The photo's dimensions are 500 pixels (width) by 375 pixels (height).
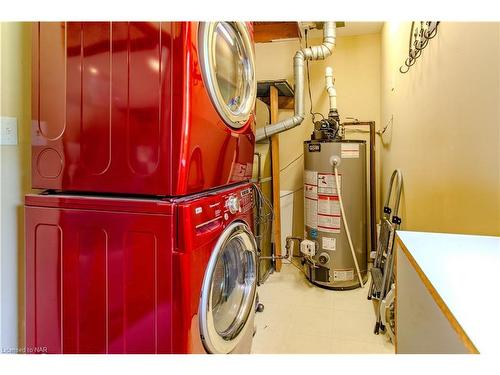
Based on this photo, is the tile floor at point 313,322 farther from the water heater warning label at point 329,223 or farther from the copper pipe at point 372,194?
the copper pipe at point 372,194

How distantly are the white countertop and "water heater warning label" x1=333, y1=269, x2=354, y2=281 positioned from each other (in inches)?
65.1

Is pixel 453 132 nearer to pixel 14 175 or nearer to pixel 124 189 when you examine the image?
pixel 124 189

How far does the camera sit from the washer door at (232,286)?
1.11 m

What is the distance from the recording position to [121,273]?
35.2 inches

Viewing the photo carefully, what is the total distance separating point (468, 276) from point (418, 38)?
1487 millimetres

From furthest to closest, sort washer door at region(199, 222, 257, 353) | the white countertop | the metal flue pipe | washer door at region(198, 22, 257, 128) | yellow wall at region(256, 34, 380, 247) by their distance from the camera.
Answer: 1. yellow wall at region(256, 34, 380, 247)
2. the metal flue pipe
3. washer door at region(199, 222, 257, 353)
4. washer door at region(198, 22, 257, 128)
5. the white countertop

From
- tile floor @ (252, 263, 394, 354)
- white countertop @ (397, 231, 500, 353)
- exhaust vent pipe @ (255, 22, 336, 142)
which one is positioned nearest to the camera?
white countertop @ (397, 231, 500, 353)

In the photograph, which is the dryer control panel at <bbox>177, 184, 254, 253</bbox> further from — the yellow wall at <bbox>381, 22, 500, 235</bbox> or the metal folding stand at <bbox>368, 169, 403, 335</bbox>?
the metal folding stand at <bbox>368, 169, 403, 335</bbox>

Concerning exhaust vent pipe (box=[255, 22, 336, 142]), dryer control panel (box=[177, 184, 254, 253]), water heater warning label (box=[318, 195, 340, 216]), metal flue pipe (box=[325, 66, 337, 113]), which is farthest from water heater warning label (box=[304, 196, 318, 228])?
dryer control panel (box=[177, 184, 254, 253])

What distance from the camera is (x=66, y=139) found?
0.96 meters

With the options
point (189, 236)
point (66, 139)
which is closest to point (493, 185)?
point (189, 236)

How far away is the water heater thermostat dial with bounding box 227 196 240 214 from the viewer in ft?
3.70

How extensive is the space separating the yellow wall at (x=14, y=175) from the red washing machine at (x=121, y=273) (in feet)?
0.55
